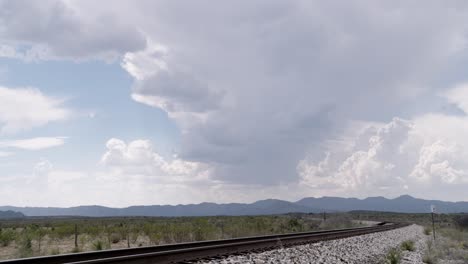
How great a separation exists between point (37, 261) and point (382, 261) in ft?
43.1

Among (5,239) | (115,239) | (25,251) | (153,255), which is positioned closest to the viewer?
(153,255)

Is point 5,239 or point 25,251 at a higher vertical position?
point 5,239

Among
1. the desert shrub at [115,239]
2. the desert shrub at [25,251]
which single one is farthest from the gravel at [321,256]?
the desert shrub at [115,239]

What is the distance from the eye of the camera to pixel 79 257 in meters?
15.3

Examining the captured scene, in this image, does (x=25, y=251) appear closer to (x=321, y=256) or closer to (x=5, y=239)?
(x=5, y=239)

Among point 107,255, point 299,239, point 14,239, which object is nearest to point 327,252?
point 299,239

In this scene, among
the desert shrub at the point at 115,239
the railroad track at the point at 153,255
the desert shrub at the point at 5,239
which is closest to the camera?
the railroad track at the point at 153,255

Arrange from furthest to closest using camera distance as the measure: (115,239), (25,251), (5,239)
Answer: (115,239) < (5,239) < (25,251)

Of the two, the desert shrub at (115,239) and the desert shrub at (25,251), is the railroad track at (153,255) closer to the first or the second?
the desert shrub at (25,251)

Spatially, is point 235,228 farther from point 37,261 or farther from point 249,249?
point 37,261

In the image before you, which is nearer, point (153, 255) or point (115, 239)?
point (153, 255)

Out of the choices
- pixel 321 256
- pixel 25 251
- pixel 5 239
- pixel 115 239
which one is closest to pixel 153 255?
pixel 321 256

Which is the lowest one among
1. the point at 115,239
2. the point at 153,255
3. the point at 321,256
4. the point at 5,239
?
the point at 321,256

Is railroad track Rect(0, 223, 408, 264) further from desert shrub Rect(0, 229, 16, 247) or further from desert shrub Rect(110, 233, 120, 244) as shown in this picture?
desert shrub Rect(0, 229, 16, 247)
